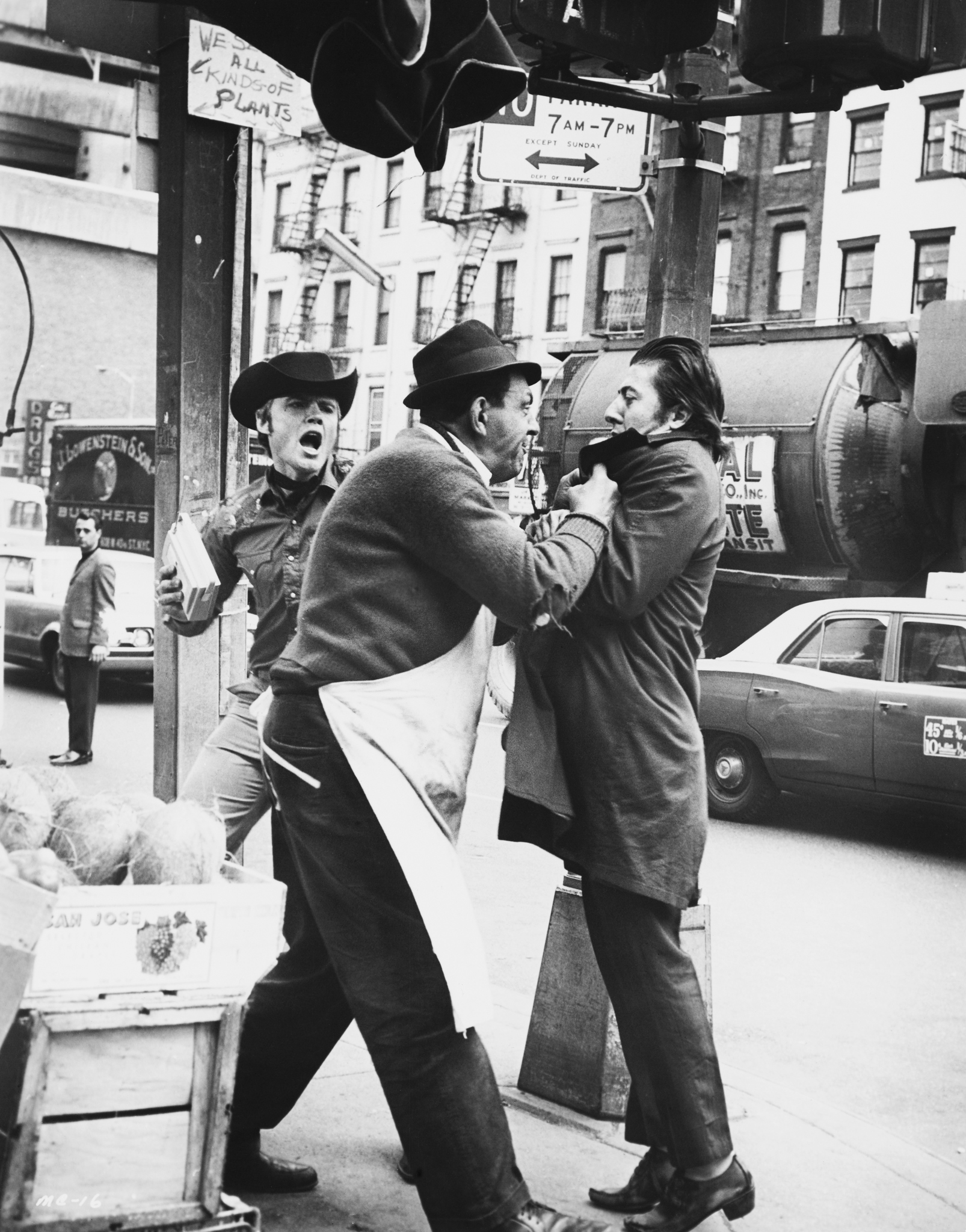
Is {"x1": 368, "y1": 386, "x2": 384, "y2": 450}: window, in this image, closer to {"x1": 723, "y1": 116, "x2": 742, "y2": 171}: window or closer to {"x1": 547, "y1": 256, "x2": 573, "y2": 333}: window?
{"x1": 547, "y1": 256, "x2": 573, "y2": 333}: window

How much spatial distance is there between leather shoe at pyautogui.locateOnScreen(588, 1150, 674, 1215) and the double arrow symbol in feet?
10.4

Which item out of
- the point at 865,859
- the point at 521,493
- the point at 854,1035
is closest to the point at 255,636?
the point at 854,1035

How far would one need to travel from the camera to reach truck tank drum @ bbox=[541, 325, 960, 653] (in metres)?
15.2

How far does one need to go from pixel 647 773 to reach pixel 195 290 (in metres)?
3.40

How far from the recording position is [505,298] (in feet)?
149

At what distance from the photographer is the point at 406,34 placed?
9.45 ft

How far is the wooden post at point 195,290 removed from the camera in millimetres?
6012

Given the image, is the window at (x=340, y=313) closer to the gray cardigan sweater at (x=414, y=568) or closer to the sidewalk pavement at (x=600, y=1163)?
the sidewalk pavement at (x=600, y=1163)

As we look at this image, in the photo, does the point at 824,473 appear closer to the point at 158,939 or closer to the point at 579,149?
the point at 579,149

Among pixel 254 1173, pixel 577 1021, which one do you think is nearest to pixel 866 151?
pixel 577 1021

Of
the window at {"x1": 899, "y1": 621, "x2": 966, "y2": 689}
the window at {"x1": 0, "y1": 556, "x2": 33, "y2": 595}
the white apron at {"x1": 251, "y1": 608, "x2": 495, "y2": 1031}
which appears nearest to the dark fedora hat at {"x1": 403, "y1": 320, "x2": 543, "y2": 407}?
the white apron at {"x1": 251, "y1": 608, "x2": 495, "y2": 1031}

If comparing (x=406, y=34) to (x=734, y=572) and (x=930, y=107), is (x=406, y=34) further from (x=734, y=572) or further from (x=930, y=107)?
(x=930, y=107)

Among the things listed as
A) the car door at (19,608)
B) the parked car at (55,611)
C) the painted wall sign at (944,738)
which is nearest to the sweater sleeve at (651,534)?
the painted wall sign at (944,738)

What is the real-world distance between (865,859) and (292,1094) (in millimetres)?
7035
